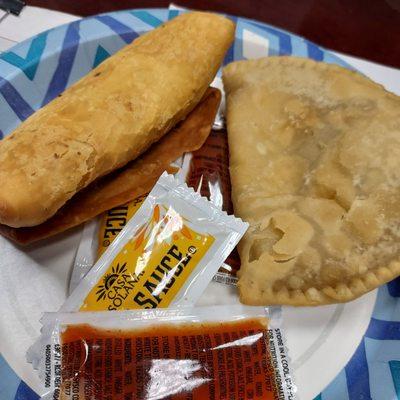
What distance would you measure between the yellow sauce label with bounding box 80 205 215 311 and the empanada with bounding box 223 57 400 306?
11cm

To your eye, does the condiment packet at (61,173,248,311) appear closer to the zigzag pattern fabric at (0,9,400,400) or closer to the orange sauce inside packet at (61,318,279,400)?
the orange sauce inside packet at (61,318,279,400)

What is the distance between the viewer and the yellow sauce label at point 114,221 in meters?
0.87

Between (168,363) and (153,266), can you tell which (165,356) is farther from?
(153,266)

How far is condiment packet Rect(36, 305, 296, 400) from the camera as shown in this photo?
0.71m

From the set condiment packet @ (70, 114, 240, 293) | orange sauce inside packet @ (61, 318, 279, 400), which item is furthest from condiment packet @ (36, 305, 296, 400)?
condiment packet @ (70, 114, 240, 293)

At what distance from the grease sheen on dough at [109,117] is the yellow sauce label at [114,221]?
0.09m

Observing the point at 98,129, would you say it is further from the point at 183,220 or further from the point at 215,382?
the point at 215,382

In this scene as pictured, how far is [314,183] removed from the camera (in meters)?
0.85

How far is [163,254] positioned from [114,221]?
13 centimetres

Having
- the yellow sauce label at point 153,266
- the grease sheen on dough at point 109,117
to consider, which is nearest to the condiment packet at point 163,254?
the yellow sauce label at point 153,266

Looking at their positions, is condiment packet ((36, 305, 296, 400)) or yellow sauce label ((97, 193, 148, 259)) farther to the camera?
yellow sauce label ((97, 193, 148, 259))

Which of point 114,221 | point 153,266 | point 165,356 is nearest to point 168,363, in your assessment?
point 165,356

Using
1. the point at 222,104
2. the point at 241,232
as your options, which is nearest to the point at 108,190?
the point at 241,232

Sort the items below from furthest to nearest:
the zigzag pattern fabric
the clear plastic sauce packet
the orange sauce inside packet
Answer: the clear plastic sauce packet < the zigzag pattern fabric < the orange sauce inside packet
